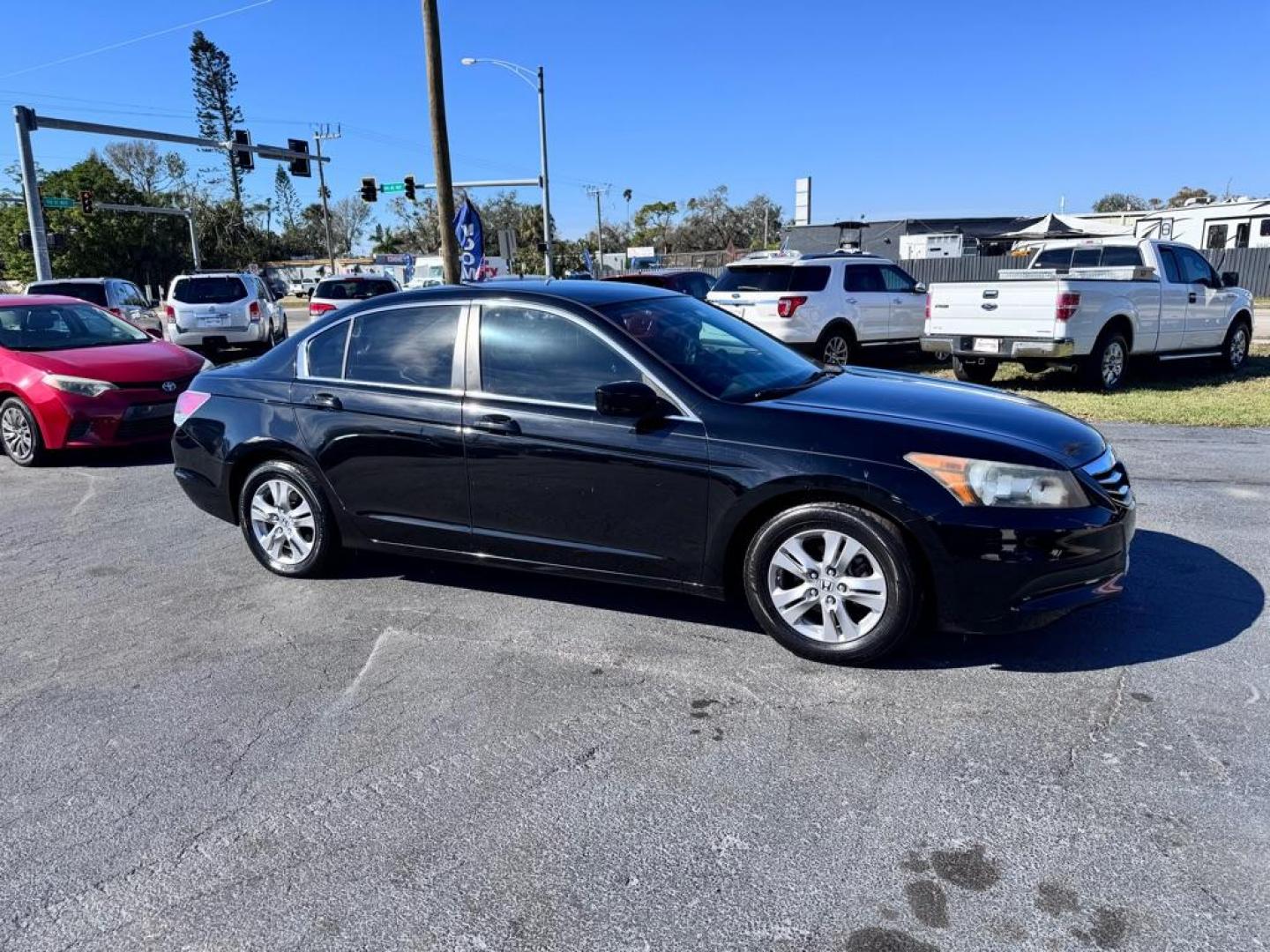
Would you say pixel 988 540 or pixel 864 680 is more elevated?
pixel 988 540

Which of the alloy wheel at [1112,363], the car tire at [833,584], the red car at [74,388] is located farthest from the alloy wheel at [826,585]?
the alloy wheel at [1112,363]

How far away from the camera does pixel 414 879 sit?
273 centimetres

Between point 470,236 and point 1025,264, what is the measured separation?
21949 millimetres

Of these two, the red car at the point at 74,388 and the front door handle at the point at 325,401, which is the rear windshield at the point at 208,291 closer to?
the red car at the point at 74,388

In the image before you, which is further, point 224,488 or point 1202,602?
point 224,488

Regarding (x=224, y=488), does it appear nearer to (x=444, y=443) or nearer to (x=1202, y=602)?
(x=444, y=443)

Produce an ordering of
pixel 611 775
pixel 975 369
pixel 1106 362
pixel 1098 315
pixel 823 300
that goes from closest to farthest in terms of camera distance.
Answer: pixel 611 775 < pixel 1098 315 < pixel 1106 362 < pixel 975 369 < pixel 823 300

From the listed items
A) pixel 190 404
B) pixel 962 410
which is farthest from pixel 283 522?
pixel 962 410

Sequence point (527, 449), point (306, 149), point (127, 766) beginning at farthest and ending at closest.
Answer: point (306, 149), point (527, 449), point (127, 766)

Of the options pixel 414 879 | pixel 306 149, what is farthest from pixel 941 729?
pixel 306 149

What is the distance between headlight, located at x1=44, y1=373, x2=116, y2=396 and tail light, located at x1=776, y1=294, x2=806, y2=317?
26.3ft

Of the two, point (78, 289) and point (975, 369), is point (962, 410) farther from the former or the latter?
point (78, 289)

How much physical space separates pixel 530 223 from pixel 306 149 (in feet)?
177

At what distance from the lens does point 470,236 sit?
1703cm
